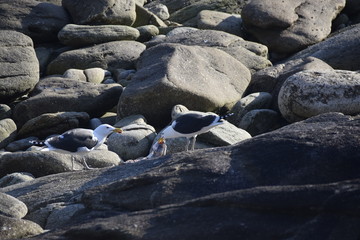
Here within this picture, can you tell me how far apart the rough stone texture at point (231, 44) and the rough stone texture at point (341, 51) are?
88cm

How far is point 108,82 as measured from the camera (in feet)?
55.0

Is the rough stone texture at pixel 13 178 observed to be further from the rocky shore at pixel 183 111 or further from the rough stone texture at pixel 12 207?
the rough stone texture at pixel 12 207

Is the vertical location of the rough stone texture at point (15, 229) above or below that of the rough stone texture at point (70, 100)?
above

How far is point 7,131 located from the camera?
47.4 feet

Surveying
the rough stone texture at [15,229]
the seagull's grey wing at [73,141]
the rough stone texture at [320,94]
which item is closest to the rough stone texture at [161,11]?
the rough stone texture at [320,94]

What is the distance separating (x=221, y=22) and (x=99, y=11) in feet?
9.15

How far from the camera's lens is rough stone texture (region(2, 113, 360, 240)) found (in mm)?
4574

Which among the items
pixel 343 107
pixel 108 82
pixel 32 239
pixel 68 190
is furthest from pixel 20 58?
pixel 32 239

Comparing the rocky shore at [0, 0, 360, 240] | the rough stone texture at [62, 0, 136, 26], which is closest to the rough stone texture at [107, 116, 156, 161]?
the rocky shore at [0, 0, 360, 240]

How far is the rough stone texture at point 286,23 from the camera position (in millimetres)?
17797

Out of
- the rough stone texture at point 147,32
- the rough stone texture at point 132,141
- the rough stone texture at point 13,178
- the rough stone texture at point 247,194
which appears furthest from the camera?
the rough stone texture at point 147,32

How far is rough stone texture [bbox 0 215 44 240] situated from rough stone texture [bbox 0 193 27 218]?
99cm

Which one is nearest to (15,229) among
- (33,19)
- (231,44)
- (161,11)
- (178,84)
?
(178,84)

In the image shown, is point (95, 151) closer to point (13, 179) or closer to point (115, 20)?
point (13, 179)
